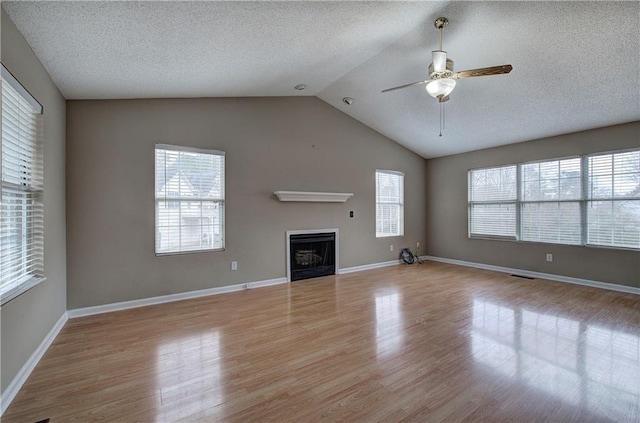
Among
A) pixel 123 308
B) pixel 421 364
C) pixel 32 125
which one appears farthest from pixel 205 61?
pixel 421 364

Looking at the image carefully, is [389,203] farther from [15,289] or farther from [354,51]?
[15,289]

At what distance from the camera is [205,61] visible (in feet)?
9.76

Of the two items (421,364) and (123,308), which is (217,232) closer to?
(123,308)

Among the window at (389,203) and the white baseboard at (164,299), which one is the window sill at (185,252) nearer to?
the white baseboard at (164,299)

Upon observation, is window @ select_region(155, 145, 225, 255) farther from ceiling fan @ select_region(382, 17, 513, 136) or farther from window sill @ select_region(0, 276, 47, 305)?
ceiling fan @ select_region(382, 17, 513, 136)

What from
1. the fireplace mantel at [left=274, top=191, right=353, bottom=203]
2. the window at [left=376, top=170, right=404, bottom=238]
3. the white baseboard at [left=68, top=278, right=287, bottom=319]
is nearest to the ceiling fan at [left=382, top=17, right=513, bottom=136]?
the fireplace mantel at [left=274, top=191, right=353, bottom=203]

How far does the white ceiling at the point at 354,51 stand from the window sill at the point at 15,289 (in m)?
1.88

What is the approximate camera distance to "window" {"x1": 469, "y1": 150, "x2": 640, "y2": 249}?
420cm

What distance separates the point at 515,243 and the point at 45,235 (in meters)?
6.94

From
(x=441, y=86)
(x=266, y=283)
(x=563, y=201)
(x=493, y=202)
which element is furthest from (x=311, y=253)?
(x=563, y=201)

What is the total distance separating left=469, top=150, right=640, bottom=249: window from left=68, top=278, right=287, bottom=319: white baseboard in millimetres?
4500

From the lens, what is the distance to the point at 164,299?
3822mm

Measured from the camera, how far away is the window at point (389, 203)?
6.15 m

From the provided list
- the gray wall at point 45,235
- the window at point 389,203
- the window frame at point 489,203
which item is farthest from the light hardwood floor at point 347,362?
the window at point 389,203
